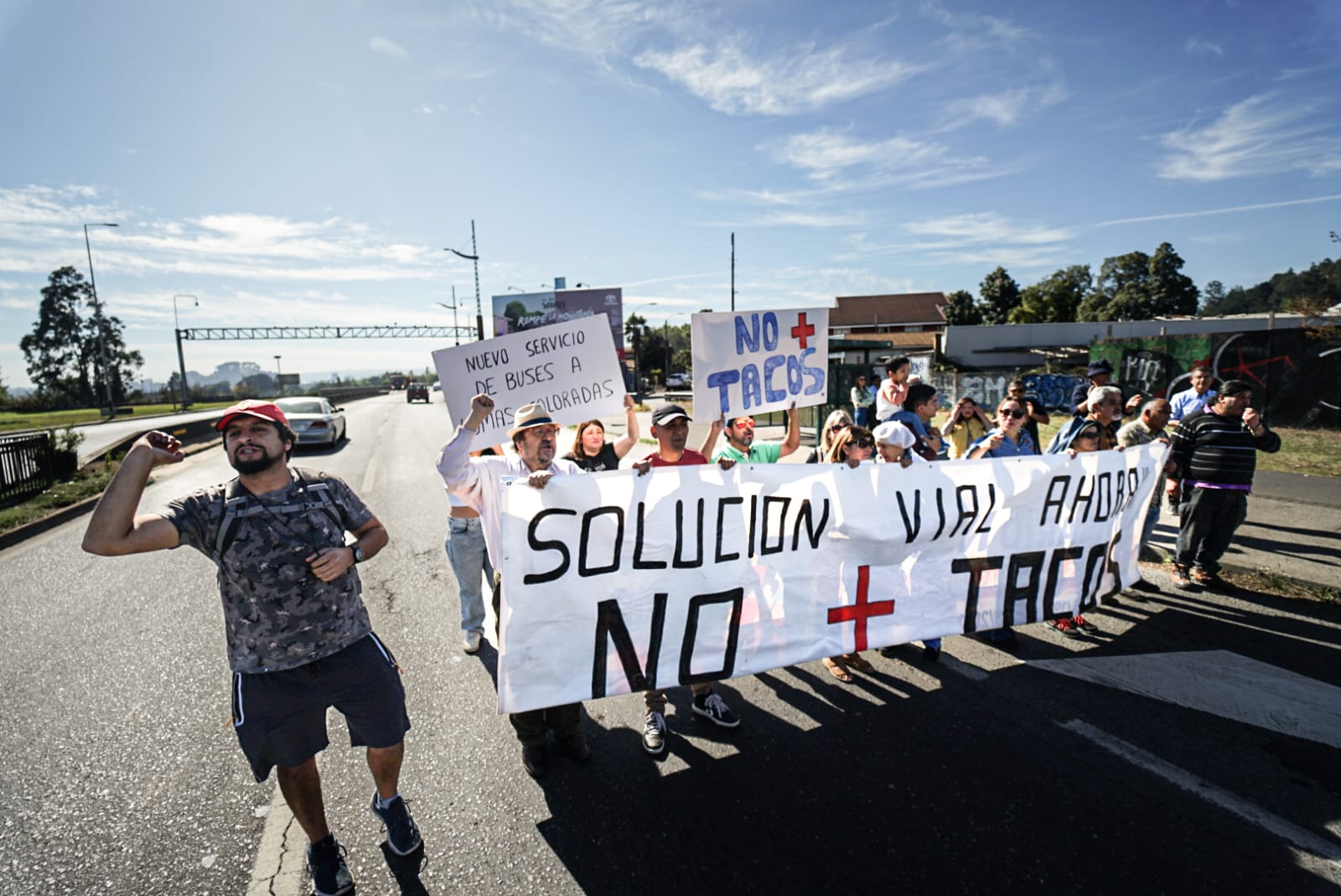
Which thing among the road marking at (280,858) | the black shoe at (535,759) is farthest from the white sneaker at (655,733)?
the road marking at (280,858)

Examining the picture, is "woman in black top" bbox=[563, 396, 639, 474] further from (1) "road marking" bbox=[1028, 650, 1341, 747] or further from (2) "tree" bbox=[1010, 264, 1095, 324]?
(2) "tree" bbox=[1010, 264, 1095, 324]

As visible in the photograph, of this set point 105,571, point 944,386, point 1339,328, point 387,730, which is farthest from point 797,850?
point 944,386

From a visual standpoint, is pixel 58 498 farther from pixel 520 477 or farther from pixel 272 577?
pixel 520 477

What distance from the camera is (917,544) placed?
397cm

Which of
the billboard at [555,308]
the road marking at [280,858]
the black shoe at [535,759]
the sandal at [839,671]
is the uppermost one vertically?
the billboard at [555,308]

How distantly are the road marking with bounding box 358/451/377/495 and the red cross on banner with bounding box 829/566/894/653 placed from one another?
9461 millimetres

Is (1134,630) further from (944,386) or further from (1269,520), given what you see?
(944,386)

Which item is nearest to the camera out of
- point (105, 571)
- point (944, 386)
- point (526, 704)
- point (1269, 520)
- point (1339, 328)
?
point (526, 704)

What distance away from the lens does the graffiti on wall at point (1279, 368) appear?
14328 millimetres

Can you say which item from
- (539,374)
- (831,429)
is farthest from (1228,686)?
(539,374)

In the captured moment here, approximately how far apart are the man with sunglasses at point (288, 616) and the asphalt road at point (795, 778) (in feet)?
1.20

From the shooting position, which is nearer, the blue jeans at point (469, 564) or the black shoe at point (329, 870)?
the black shoe at point (329, 870)

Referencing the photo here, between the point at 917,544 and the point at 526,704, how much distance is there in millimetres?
2509

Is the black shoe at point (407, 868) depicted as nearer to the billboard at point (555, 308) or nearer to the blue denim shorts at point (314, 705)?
the blue denim shorts at point (314, 705)
